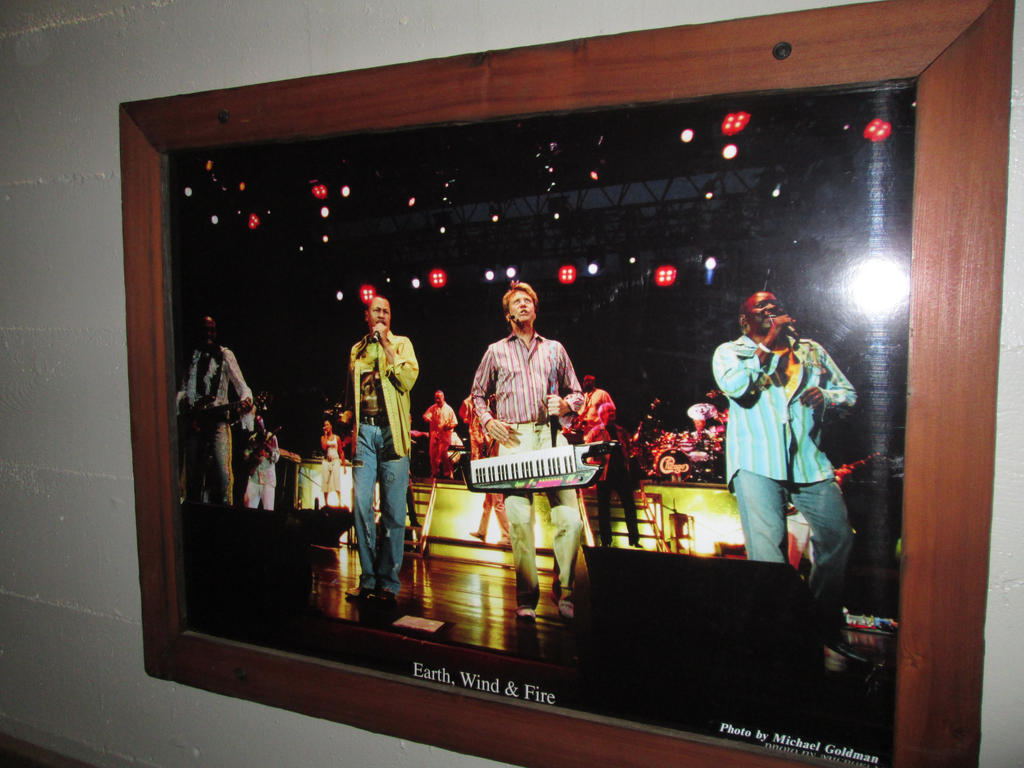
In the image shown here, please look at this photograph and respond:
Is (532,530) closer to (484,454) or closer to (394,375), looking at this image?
(484,454)

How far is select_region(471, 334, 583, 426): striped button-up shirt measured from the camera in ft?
3.03

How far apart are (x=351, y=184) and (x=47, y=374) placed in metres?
0.97

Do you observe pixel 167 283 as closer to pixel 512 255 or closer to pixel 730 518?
pixel 512 255

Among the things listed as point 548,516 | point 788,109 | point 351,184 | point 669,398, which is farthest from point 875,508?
point 351,184

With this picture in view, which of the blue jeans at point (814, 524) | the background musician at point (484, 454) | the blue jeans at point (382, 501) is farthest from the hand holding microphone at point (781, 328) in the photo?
the blue jeans at point (382, 501)

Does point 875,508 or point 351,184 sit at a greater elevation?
point 351,184

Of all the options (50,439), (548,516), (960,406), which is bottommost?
(548,516)

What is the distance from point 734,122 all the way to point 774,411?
50 cm

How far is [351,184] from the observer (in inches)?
40.3

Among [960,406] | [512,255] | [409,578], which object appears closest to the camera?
[960,406]

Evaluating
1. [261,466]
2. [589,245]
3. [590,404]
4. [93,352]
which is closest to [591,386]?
[590,404]

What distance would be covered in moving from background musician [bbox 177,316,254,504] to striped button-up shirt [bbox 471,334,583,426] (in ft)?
1.85

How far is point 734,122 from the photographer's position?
0.83 meters

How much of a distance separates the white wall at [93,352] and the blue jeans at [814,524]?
0.79 metres
